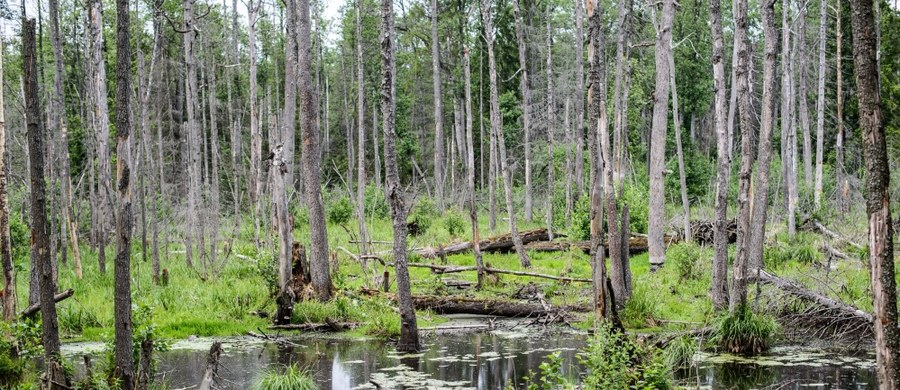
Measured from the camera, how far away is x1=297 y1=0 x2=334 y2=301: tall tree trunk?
1518 cm

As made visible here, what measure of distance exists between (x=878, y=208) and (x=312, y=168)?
11.5 m

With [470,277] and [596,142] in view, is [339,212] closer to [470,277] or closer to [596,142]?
[470,277]

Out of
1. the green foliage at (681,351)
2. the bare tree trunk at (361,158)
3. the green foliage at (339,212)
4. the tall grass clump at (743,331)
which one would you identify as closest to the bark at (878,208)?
the green foliage at (681,351)

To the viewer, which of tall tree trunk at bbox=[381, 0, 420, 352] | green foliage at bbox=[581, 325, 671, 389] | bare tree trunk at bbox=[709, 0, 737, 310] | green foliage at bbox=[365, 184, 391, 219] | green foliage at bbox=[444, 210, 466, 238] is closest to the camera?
green foliage at bbox=[581, 325, 671, 389]

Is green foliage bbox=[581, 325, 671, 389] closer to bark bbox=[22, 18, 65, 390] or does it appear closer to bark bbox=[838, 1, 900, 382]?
bark bbox=[838, 1, 900, 382]

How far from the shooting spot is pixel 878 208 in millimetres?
5441

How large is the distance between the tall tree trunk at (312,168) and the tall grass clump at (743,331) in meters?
7.73

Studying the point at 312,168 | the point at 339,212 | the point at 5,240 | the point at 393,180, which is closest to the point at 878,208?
the point at 393,180

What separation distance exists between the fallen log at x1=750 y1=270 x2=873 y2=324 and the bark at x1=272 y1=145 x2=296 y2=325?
8319 millimetres

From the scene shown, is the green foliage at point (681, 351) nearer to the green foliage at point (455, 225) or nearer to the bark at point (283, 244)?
the bark at point (283, 244)

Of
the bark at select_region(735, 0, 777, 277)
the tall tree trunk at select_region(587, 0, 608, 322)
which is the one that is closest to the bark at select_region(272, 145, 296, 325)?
the tall tree trunk at select_region(587, 0, 608, 322)

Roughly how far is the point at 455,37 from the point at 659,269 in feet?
91.0

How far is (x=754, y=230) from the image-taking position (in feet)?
46.5

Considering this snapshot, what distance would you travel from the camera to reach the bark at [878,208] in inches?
214
